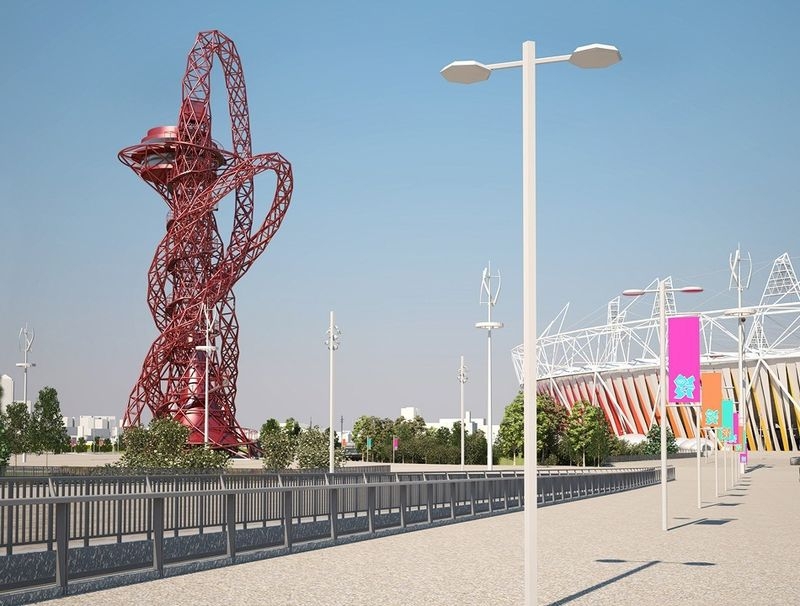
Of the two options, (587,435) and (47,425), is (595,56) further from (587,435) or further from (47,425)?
(587,435)

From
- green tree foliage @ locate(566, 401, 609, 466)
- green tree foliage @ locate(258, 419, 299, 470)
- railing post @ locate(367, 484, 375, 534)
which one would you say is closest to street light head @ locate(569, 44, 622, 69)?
railing post @ locate(367, 484, 375, 534)

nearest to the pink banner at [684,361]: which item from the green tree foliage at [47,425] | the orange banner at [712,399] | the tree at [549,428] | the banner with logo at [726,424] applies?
the orange banner at [712,399]

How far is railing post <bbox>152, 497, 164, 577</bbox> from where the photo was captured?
15.0 metres

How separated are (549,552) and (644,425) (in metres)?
130

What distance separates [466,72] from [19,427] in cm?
7453

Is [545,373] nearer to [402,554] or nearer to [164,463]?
[164,463]

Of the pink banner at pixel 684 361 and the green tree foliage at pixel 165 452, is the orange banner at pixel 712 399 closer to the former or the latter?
the pink banner at pixel 684 361

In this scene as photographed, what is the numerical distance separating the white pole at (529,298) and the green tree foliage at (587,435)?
3545 inches

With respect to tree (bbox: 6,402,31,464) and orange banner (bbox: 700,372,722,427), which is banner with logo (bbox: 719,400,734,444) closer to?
orange banner (bbox: 700,372,722,427)

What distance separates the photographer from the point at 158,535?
1512 centimetres

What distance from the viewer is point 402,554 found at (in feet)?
61.6

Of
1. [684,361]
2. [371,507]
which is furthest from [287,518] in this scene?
[684,361]

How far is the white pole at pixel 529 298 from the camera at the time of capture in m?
11.7

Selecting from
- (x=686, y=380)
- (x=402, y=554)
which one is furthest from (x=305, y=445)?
(x=402, y=554)
